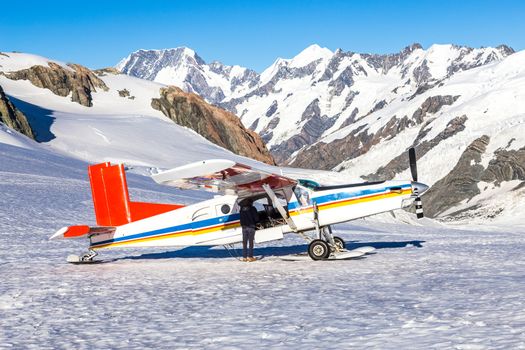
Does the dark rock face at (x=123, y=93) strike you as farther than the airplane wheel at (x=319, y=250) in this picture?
Yes

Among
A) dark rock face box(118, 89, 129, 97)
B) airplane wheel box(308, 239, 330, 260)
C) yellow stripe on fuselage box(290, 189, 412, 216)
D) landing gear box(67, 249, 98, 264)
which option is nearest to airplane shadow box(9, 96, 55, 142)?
dark rock face box(118, 89, 129, 97)

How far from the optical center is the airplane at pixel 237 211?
13.7m

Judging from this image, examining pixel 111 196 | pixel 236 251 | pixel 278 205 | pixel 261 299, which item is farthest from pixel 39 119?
pixel 261 299

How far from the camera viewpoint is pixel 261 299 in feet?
29.5

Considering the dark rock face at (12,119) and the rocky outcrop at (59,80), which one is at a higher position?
the rocky outcrop at (59,80)

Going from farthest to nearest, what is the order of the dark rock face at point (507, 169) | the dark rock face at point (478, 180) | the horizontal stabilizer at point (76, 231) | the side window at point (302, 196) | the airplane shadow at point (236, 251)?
the dark rock face at point (507, 169) < the dark rock face at point (478, 180) < the airplane shadow at point (236, 251) < the side window at point (302, 196) < the horizontal stabilizer at point (76, 231)

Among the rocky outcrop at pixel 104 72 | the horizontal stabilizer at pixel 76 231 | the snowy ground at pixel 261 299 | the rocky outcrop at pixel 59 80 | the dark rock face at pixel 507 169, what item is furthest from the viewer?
the dark rock face at pixel 507 169

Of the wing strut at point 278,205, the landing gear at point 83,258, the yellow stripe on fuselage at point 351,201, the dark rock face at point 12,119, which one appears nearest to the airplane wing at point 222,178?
the wing strut at point 278,205

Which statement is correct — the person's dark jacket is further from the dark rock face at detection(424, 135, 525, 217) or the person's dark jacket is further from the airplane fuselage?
the dark rock face at detection(424, 135, 525, 217)

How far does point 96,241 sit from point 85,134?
58.2 m

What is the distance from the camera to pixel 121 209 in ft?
47.3

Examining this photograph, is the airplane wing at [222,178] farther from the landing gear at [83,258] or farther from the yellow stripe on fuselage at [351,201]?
the landing gear at [83,258]

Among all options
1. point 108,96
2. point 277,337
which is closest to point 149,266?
point 277,337

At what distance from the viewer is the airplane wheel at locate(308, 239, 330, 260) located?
1364 cm
